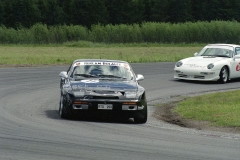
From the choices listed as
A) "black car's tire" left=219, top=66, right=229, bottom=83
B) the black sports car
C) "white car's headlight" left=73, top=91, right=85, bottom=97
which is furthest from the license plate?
"black car's tire" left=219, top=66, right=229, bottom=83

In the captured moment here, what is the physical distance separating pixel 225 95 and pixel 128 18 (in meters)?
90.3

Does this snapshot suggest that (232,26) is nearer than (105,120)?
No

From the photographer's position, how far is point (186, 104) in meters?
19.3

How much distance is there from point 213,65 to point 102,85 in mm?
12057

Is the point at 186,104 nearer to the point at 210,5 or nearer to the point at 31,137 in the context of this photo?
the point at 31,137

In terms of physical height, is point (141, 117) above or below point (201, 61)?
below

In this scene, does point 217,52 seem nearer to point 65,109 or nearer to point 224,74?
point 224,74

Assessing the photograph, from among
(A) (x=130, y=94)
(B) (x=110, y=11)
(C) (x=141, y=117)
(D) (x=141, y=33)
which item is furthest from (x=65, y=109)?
(B) (x=110, y=11)

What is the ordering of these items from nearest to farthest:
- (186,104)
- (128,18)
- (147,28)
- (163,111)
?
(163,111) → (186,104) → (147,28) → (128,18)

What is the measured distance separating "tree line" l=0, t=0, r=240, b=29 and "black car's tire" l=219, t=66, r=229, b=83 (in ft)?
254

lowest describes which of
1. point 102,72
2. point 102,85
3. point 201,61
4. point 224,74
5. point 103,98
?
point 224,74

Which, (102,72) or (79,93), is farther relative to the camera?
(102,72)

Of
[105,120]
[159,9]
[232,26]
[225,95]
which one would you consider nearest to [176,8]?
[159,9]

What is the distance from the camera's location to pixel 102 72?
16.1m
